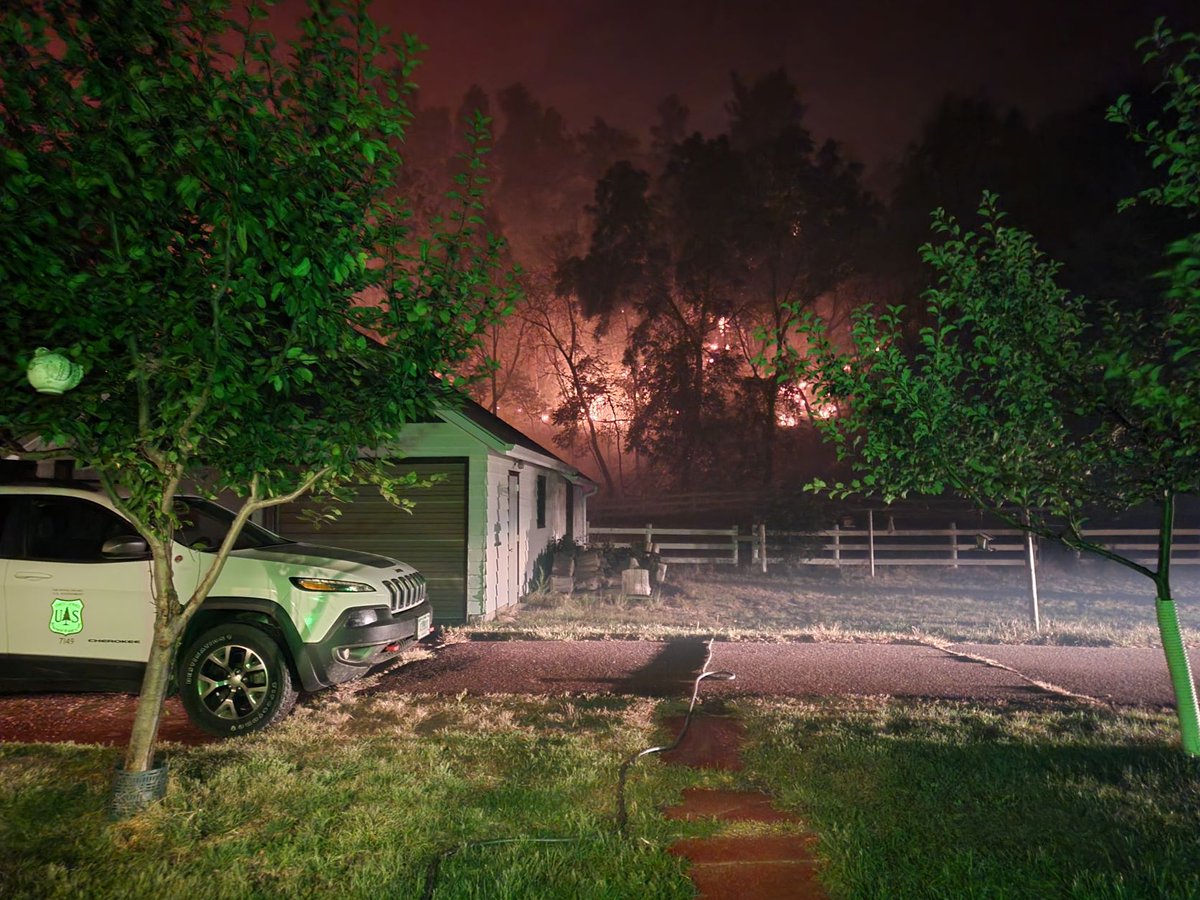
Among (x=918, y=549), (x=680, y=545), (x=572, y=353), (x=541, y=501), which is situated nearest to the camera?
(x=541, y=501)

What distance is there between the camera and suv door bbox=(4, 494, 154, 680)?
19.6 feet

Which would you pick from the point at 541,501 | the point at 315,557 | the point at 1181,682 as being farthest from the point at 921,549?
the point at 315,557

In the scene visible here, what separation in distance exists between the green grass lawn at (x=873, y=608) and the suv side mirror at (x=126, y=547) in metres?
5.71

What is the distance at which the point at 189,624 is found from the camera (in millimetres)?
6000

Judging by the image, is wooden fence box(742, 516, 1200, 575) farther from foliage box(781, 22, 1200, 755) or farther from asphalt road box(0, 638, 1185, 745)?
foliage box(781, 22, 1200, 755)

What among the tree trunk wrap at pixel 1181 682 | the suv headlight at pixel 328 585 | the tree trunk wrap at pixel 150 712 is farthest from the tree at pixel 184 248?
the tree trunk wrap at pixel 1181 682

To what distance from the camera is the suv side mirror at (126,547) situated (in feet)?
19.2

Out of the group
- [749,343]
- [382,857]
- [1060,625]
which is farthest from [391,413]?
[749,343]

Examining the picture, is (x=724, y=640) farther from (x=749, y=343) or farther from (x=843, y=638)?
(x=749, y=343)

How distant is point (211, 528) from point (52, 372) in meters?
3.22

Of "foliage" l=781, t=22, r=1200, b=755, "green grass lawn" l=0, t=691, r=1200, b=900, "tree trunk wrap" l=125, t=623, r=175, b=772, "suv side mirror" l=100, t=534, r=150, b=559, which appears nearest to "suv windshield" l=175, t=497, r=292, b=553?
"suv side mirror" l=100, t=534, r=150, b=559

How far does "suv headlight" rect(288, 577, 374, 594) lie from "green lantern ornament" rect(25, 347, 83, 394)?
2454mm

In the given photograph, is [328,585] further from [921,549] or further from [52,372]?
[921,549]

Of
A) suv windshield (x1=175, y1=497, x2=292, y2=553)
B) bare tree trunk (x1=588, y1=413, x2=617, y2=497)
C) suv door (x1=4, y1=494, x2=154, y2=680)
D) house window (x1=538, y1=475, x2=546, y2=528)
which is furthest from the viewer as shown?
bare tree trunk (x1=588, y1=413, x2=617, y2=497)
